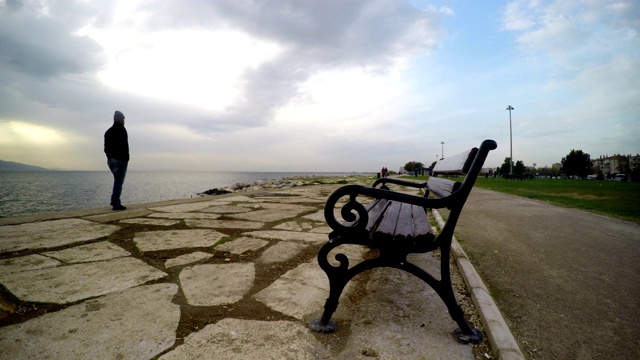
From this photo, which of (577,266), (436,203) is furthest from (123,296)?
(577,266)

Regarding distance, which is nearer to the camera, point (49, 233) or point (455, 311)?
point (455, 311)

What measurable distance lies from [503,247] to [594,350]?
190 centimetres

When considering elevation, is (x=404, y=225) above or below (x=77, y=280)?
above

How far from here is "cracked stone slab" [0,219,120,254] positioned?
2672 mm

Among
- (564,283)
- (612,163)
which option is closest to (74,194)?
(564,283)

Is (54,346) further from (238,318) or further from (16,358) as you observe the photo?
(238,318)

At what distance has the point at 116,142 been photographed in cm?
507

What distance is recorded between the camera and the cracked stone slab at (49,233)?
2672 mm

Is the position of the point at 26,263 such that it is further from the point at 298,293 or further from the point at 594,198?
the point at 594,198

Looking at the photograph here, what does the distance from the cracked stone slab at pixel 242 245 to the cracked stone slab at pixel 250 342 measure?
1.22 meters

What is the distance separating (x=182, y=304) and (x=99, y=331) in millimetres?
394

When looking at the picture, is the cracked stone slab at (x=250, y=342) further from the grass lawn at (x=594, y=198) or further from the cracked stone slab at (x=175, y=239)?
the grass lawn at (x=594, y=198)

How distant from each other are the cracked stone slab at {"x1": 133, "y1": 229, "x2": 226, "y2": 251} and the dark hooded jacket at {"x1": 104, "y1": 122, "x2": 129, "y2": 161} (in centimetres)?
275

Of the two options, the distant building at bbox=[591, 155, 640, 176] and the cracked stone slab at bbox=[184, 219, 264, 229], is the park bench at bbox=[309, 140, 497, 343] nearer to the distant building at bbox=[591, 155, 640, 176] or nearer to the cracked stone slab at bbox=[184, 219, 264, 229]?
the cracked stone slab at bbox=[184, 219, 264, 229]
